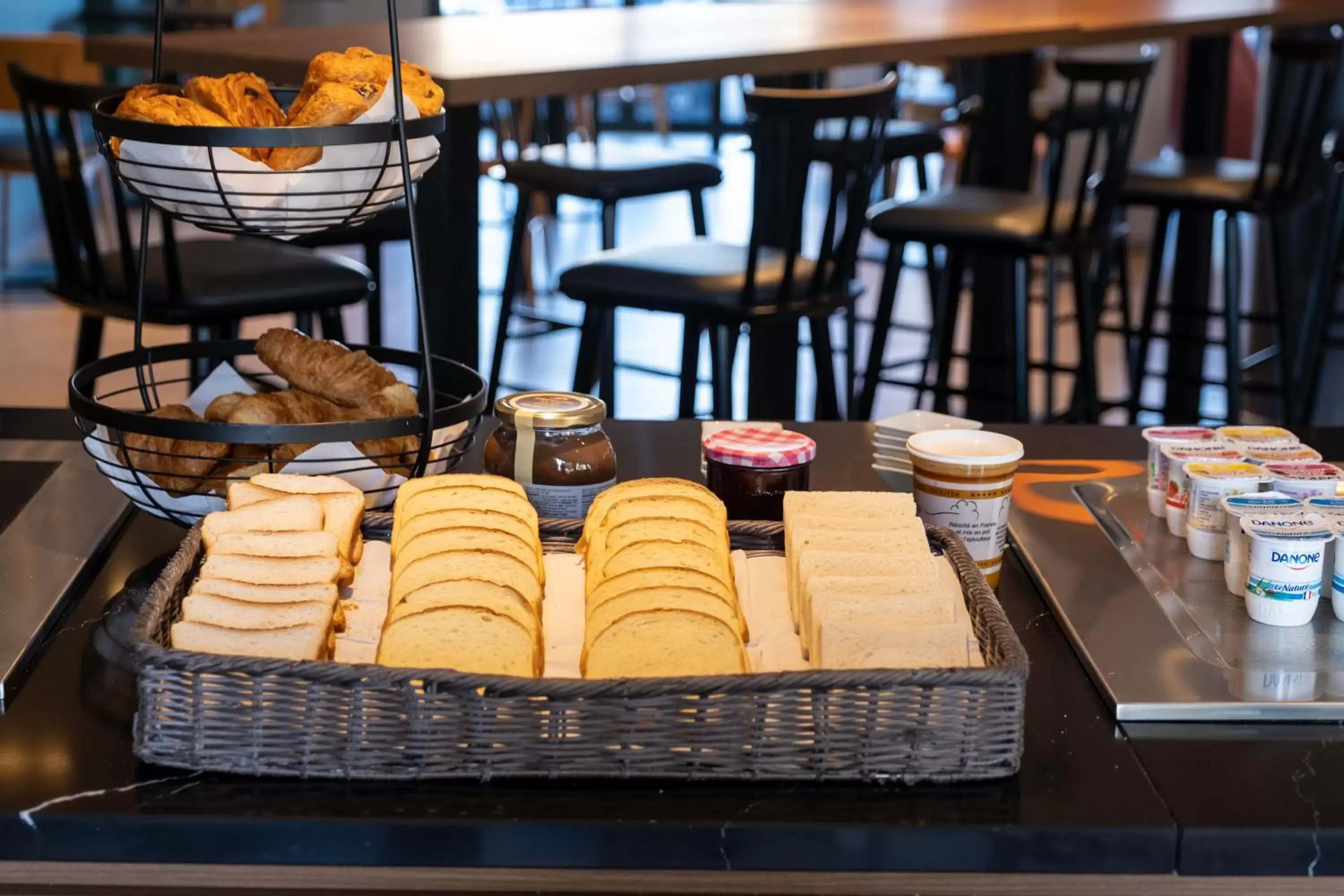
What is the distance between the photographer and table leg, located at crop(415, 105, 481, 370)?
2506mm

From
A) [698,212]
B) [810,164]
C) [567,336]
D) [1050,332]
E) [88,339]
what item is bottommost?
[567,336]

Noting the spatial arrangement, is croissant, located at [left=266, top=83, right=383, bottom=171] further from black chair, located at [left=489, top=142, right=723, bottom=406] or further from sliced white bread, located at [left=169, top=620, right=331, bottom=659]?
black chair, located at [left=489, top=142, right=723, bottom=406]

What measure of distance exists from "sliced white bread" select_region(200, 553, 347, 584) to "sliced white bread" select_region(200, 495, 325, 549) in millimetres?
44

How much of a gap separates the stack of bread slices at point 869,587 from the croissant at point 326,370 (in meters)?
0.36

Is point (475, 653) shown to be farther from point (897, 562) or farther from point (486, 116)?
point (486, 116)

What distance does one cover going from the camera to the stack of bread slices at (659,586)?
0.95 m

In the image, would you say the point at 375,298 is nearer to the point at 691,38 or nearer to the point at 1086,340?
the point at 691,38

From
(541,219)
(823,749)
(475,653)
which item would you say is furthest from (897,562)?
(541,219)

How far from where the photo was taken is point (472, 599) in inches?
39.3

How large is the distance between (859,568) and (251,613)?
0.40 m

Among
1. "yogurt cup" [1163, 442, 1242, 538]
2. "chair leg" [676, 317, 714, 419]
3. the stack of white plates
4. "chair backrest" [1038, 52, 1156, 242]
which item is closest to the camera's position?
"yogurt cup" [1163, 442, 1242, 538]

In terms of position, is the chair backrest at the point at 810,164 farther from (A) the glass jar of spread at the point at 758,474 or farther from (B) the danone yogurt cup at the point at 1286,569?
(B) the danone yogurt cup at the point at 1286,569

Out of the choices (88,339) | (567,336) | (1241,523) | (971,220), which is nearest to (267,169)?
(1241,523)

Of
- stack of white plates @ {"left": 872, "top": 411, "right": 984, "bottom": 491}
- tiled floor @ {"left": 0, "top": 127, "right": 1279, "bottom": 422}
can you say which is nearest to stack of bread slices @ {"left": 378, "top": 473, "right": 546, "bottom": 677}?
stack of white plates @ {"left": 872, "top": 411, "right": 984, "bottom": 491}
